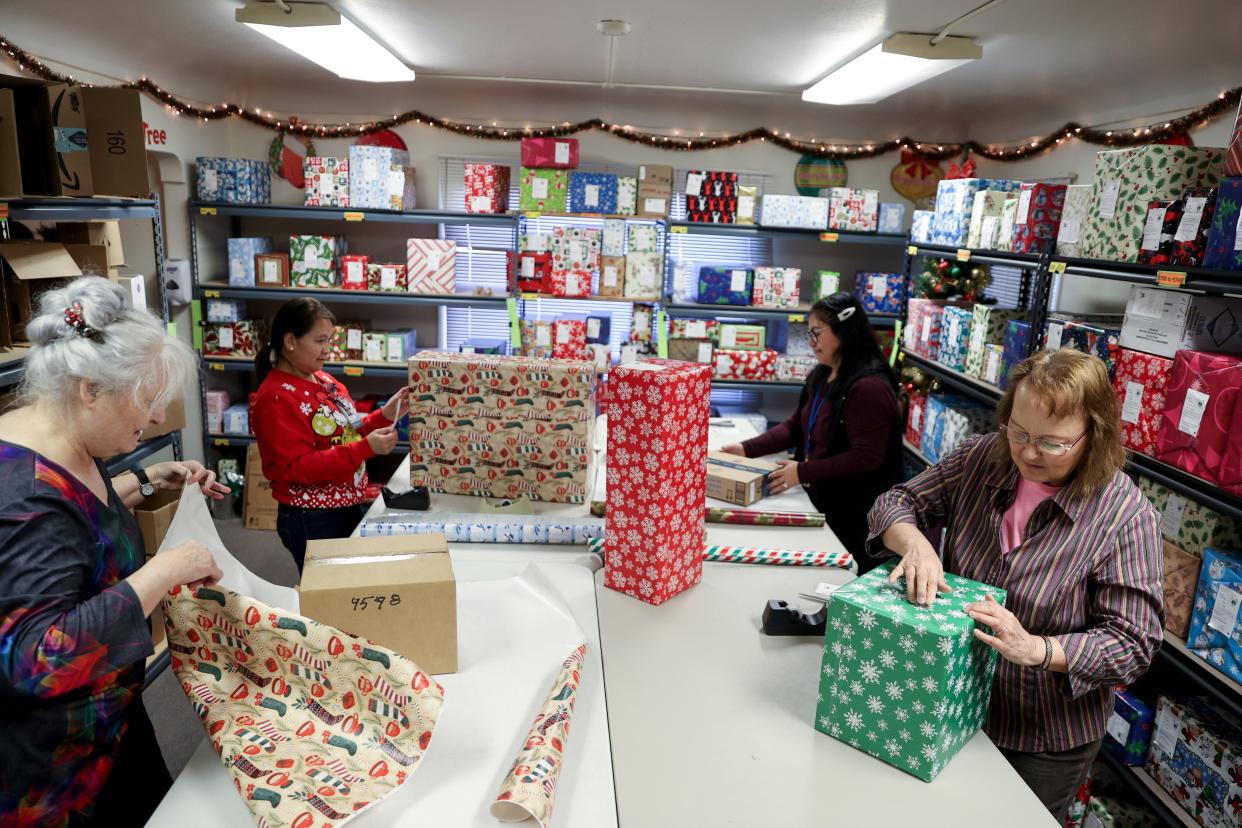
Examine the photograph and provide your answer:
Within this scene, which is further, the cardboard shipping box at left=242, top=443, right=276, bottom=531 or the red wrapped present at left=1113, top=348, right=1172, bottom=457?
the cardboard shipping box at left=242, top=443, right=276, bottom=531

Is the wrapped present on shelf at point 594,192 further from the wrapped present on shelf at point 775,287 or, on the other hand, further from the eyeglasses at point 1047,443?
the eyeglasses at point 1047,443

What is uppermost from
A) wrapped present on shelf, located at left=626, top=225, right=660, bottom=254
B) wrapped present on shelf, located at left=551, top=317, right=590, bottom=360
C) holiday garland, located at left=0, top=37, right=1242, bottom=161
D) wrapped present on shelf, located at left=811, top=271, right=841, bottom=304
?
holiday garland, located at left=0, top=37, right=1242, bottom=161

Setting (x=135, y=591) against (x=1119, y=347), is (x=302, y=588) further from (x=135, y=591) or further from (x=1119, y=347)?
(x=1119, y=347)

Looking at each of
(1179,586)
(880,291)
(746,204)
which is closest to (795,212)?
(746,204)

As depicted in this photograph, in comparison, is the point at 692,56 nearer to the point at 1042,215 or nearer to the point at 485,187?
the point at 485,187

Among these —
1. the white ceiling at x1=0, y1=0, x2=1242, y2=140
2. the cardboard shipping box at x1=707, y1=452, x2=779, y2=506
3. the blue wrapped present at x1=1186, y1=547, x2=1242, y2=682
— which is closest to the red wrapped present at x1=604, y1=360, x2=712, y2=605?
the cardboard shipping box at x1=707, y1=452, x2=779, y2=506

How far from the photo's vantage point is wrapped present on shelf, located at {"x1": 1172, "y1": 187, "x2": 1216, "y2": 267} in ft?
8.02

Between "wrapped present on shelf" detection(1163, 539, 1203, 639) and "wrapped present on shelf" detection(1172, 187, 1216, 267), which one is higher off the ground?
"wrapped present on shelf" detection(1172, 187, 1216, 267)

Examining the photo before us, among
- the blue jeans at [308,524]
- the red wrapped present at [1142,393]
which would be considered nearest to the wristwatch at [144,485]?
the blue jeans at [308,524]

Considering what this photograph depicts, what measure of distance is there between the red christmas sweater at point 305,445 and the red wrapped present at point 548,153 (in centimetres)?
277

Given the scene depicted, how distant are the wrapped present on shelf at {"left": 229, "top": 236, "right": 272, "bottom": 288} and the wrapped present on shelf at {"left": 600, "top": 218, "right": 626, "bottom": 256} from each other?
2.34 metres

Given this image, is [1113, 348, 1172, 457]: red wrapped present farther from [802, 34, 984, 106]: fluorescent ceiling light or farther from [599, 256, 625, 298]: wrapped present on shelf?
[599, 256, 625, 298]: wrapped present on shelf

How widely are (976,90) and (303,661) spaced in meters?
4.76

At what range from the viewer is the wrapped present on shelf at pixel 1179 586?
249cm
